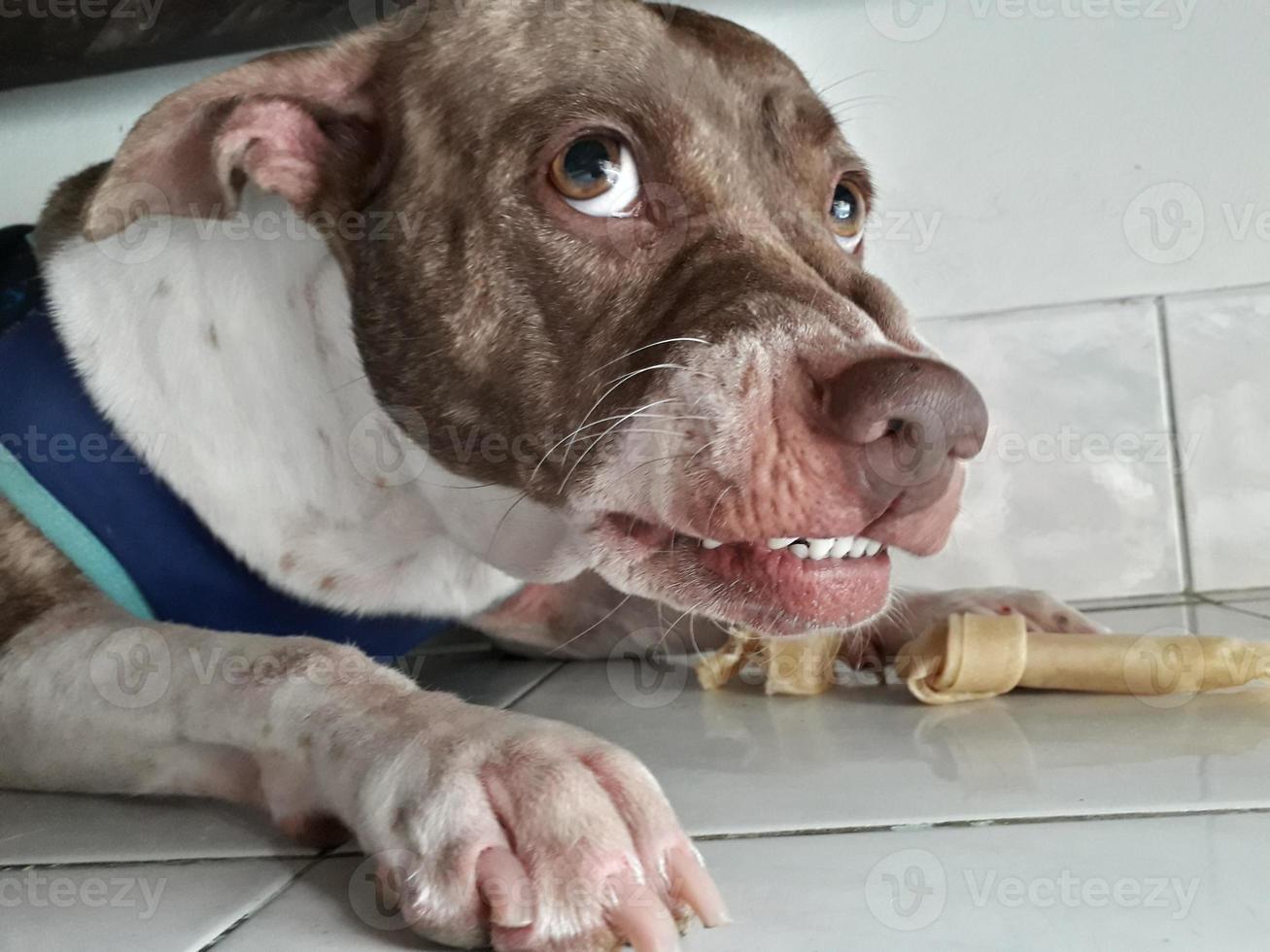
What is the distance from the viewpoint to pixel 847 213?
1.98 metres

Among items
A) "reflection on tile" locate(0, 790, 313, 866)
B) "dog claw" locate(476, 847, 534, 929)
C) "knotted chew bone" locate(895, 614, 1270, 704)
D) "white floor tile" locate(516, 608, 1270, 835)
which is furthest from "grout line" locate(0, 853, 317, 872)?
"knotted chew bone" locate(895, 614, 1270, 704)

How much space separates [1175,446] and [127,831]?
101 inches

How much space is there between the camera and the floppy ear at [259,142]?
5.57 feet

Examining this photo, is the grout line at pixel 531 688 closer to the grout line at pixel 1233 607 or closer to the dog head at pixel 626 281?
A: the dog head at pixel 626 281

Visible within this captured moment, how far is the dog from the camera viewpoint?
120cm

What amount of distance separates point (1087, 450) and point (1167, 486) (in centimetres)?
22

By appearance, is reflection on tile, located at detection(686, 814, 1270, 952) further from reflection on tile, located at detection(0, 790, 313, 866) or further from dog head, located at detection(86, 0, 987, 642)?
reflection on tile, located at detection(0, 790, 313, 866)

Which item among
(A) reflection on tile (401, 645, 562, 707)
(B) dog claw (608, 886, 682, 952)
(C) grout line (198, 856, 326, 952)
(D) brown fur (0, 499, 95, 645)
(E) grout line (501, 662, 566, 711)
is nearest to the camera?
(B) dog claw (608, 886, 682, 952)

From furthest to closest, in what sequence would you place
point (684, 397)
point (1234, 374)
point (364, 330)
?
point (1234, 374), point (364, 330), point (684, 397)

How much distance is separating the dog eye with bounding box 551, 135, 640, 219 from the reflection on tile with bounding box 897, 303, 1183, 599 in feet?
5.34

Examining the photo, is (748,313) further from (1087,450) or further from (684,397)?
(1087,450)

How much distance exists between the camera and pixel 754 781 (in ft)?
5.04

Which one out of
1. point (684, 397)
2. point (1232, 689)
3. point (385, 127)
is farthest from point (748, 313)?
point (1232, 689)

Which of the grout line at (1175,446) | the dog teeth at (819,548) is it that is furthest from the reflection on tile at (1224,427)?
the dog teeth at (819,548)
